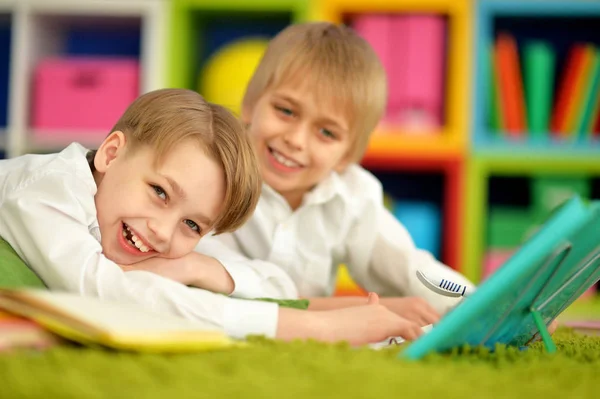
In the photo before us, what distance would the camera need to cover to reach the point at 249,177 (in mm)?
1047

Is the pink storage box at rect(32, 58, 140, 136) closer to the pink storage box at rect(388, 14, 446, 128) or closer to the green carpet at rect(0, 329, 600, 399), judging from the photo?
the pink storage box at rect(388, 14, 446, 128)

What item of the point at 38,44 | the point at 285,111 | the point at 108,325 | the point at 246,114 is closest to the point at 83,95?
the point at 38,44

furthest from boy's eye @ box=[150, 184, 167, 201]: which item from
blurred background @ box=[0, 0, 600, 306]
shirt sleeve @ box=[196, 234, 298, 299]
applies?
blurred background @ box=[0, 0, 600, 306]

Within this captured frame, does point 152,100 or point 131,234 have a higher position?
point 152,100

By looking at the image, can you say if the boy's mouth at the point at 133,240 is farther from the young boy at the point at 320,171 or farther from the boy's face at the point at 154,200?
the young boy at the point at 320,171

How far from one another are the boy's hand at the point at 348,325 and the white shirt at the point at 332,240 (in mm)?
441

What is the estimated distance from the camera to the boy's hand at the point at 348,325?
87 cm

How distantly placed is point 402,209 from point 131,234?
1.60 metres

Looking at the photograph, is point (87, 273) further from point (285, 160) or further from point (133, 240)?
point (285, 160)

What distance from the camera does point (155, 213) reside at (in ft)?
3.19

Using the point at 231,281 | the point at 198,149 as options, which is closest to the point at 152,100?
the point at 198,149

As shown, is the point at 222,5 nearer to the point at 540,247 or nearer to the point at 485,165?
the point at 485,165

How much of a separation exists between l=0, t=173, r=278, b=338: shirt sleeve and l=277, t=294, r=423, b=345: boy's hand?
0.07 ft

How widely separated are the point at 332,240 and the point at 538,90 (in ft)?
4.04
